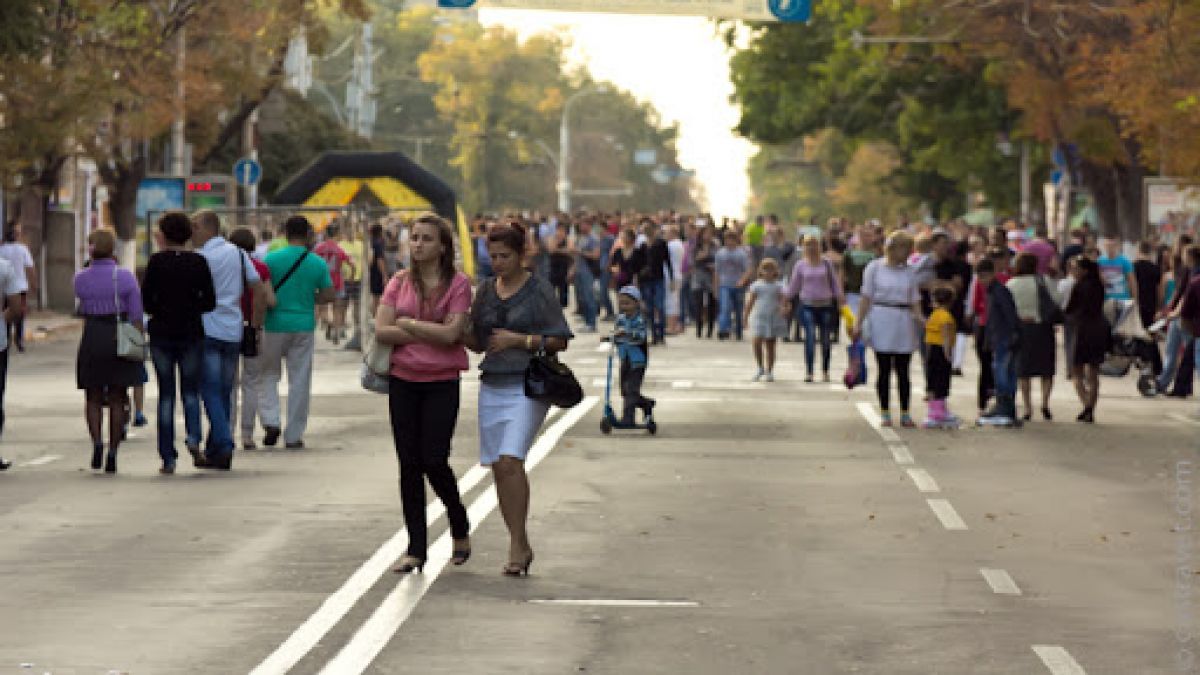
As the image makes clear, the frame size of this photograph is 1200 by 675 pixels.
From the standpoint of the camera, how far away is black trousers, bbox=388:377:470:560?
40.5ft

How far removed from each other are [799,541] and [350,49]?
15346 centimetres

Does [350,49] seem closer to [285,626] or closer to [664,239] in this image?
[664,239]

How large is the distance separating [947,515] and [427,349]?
442cm

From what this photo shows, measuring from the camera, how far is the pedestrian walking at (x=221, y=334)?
18.1 meters

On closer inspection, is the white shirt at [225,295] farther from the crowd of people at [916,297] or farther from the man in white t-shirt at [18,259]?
the man in white t-shirt at [18,259]

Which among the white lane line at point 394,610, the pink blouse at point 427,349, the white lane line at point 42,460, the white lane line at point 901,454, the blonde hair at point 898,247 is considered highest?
the blonde hair at point 898,247

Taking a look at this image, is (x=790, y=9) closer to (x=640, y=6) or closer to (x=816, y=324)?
(x=640, y=6)

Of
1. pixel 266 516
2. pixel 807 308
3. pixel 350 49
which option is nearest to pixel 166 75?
pixel 807 308

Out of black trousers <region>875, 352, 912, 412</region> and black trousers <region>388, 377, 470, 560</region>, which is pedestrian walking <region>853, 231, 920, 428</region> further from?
black trousers <region>388, 377, 470, 560</region>

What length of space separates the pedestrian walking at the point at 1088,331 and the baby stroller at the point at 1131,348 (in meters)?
A: 2.98

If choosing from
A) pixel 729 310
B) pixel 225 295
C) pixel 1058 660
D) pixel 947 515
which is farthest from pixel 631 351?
pixel 729 310

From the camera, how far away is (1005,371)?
2378 cm

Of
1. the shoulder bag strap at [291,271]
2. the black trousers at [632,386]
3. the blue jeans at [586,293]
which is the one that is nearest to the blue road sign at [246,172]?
the blue jeans at [586,293]

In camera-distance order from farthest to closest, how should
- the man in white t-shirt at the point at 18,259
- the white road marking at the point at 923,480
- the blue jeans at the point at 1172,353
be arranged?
the man in white t-shirt at the point at 18,259 < the blue jeans at the point at 1172,353 < the white road marking at the point at 923,480
